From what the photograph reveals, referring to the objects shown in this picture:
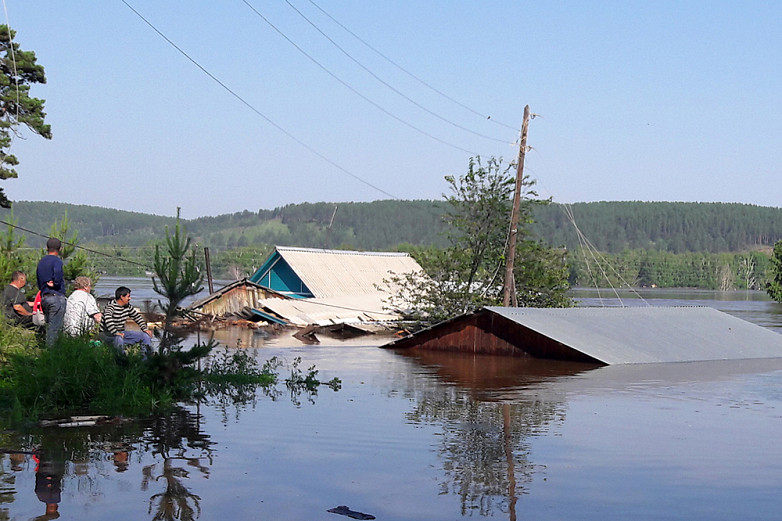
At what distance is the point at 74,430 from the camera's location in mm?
11305

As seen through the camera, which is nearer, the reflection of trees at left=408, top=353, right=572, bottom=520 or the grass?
the reflection of trees at left=408, top=353, right=572, bottom=520

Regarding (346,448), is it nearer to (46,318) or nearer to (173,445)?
(173,445)

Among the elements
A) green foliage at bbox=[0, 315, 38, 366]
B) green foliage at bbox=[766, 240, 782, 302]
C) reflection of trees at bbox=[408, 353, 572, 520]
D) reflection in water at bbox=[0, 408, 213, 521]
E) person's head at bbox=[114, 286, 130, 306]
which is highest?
green foliage at bbox=[766, 240, 782, 302]

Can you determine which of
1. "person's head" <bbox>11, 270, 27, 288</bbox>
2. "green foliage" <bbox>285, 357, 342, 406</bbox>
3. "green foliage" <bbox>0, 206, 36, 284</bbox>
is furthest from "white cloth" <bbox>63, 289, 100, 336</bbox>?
"green foliage" <bbox>0, 206, 36, 284</bbox>

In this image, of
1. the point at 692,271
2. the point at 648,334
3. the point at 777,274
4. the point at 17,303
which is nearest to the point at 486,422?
the point at 17,303

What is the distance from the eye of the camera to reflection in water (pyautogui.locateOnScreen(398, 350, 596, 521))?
8.70m

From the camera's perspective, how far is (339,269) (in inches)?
1983

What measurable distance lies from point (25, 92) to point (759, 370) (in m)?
21.1

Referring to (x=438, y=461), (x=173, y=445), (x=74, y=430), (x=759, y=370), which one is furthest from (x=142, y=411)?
(x=759, y=370)

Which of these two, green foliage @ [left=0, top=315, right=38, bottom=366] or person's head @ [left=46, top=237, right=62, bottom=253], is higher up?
person's head @ [left=46, top=237, right=62, bottom=253]

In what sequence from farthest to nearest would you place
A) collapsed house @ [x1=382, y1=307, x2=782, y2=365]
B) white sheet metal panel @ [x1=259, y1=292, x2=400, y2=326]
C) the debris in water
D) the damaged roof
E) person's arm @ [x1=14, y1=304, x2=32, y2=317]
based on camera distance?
the damaged roof → white sheet metal panel @ [x1=259, y1=292, x2=400, y2=326] → collapsed house @ [x1=382, y1=307, x2=782, y2=365] → person's arm @ [x1=14, y1=304, x2=32, y2=317] → the debris in water

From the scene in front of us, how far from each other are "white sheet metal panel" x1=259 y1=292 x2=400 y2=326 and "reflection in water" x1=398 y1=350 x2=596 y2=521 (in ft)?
60.7

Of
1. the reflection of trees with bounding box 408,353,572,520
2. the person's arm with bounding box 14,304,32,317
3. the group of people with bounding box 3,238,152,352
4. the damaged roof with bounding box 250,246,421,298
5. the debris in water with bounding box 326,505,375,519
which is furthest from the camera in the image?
the damaged roof with bounding box 250,246,421,298

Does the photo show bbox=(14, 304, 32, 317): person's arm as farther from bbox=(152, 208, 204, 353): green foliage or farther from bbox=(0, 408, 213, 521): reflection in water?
bbox=(0, 408, 213, 521): reflection in water
